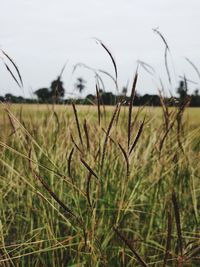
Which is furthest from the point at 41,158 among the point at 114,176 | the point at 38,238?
the point at 38,238

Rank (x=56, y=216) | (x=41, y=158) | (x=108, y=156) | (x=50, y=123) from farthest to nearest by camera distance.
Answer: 1. (x=50, y=123)
2. (x=41, y=158)
3. (x=108, y=156)
4. (x=56, y=216)

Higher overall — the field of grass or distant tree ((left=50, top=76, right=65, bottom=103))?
distant tree ((left=50, top=76, right=65, bottom=103))

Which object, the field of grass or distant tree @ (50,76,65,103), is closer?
the field of grass

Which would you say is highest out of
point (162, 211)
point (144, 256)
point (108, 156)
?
point (108, 156)

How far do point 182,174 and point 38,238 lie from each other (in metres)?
0.58

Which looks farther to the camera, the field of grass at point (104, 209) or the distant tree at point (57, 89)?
the distant tree at point (57, 89)

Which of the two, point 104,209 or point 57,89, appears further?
point 57,89

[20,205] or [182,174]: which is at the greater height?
[182,174]

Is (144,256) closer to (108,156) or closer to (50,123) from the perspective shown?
(108,156)

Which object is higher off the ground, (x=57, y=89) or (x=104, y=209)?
(x=57, y=89)

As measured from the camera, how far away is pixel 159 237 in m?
1.38

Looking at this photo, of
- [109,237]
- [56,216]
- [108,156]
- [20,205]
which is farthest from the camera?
[20,205]

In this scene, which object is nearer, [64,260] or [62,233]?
[64,260]

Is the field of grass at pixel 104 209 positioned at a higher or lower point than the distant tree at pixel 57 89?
lower
